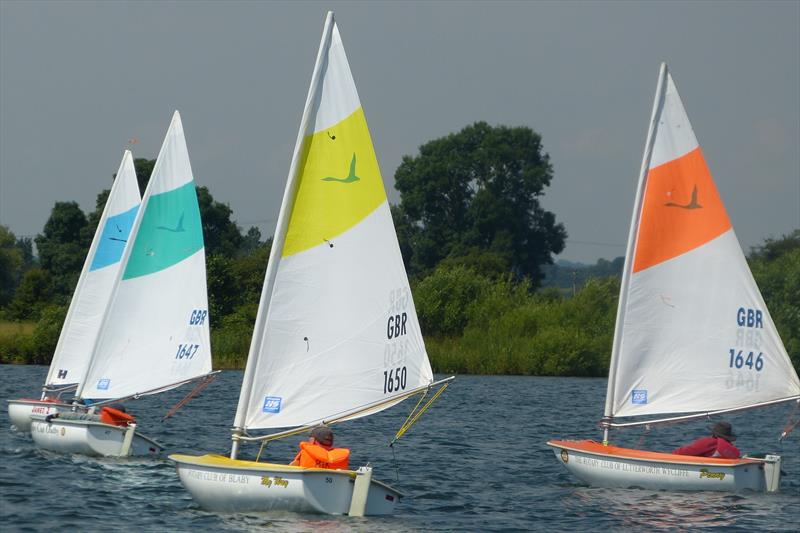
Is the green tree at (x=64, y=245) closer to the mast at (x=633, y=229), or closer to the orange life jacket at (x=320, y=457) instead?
the mast at (x=633, y=229)

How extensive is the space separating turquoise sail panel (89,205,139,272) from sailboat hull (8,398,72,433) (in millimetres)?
3522

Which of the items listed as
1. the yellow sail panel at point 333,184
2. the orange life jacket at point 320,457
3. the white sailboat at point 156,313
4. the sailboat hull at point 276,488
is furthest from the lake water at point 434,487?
the yellow sail panel at point 333,184

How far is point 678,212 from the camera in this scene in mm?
21547

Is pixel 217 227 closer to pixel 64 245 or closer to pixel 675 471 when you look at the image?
pixel 64 245

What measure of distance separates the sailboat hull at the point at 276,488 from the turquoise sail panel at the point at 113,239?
43.4ft

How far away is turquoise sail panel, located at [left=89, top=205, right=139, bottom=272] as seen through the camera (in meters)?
29.2

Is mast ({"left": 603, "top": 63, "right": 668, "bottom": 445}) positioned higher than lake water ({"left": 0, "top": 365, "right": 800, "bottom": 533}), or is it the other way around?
mast ({"left": 603, "top": 63, "right": 668, "bottom": 445})

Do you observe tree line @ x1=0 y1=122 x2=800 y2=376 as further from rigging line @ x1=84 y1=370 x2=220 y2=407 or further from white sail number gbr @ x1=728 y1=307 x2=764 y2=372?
white sail number gbr @ x1=728 y1=307 x2=764 y2=372

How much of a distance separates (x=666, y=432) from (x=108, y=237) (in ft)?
54.0

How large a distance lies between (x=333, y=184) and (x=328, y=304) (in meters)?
1.73

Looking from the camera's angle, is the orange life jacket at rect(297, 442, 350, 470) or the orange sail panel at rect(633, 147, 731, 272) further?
the orange sail panel at rect(633, 147, 731, 272)

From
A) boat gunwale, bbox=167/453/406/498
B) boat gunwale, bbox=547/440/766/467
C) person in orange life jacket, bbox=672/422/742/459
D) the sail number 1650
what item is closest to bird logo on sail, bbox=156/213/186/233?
boat gunwale, bbox=167/453/406/498

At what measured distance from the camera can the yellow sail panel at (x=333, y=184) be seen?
17.3 metres

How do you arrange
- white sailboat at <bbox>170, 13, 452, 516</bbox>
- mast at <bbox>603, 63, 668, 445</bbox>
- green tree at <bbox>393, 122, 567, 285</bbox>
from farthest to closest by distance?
green tree at <bbox>393, 122, 567, 285</bbox> < mast at <bbox>603, 63, 668, 445</bbox> < white sailboat at <bbox>170, 13, 452, 516</bbox>
